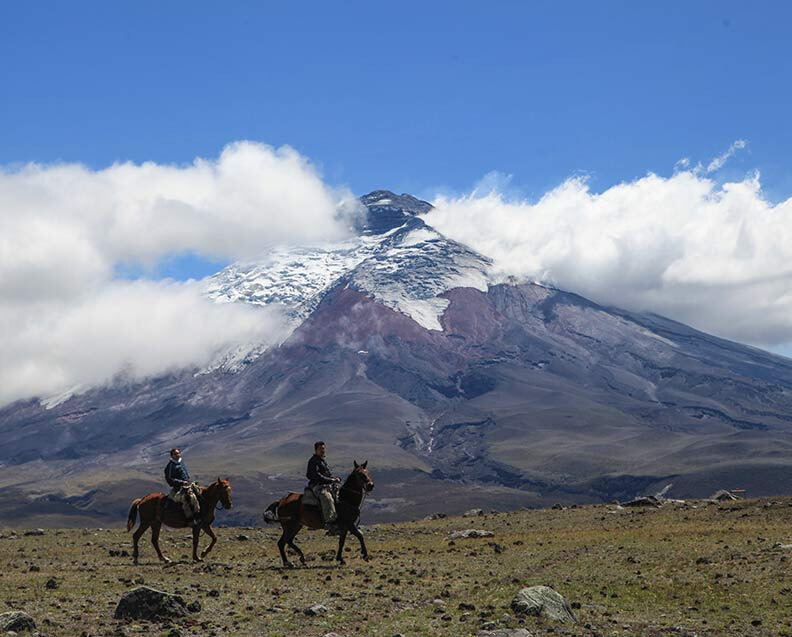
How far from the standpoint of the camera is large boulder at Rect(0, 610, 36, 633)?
65.0 feet

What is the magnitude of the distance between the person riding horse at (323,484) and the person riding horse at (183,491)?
15.1 ft

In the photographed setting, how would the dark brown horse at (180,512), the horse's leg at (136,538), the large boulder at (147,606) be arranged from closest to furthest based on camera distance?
the large boulder at (147,606) < the horse's leg at (136,538) < the dark brown horse at (180,512)

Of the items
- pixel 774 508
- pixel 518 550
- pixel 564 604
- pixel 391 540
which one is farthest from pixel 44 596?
pixel 774 508

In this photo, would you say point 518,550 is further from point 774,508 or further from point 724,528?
point 774,508

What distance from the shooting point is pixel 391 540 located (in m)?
47.9

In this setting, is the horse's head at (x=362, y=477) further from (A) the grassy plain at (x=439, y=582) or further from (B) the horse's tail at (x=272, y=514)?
(B) the horse's tail at (x=272, y=514)

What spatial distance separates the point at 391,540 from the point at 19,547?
18.4 metres

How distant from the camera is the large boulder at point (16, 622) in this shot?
1981cm

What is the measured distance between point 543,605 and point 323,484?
12.6 metres

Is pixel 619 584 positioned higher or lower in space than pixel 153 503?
lower

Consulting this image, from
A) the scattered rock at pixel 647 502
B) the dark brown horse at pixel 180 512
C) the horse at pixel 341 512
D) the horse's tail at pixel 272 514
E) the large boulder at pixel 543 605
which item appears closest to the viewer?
the large boulder at pixel 543 605

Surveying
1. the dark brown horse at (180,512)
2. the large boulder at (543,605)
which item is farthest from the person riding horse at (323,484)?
the large boulder at (543,605)

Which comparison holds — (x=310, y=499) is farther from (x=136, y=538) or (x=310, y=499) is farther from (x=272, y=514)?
(x=136, y=538)

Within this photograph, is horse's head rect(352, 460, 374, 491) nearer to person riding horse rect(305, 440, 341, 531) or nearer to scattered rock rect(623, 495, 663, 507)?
person riding horse rect(305, 440, 341, 531)
